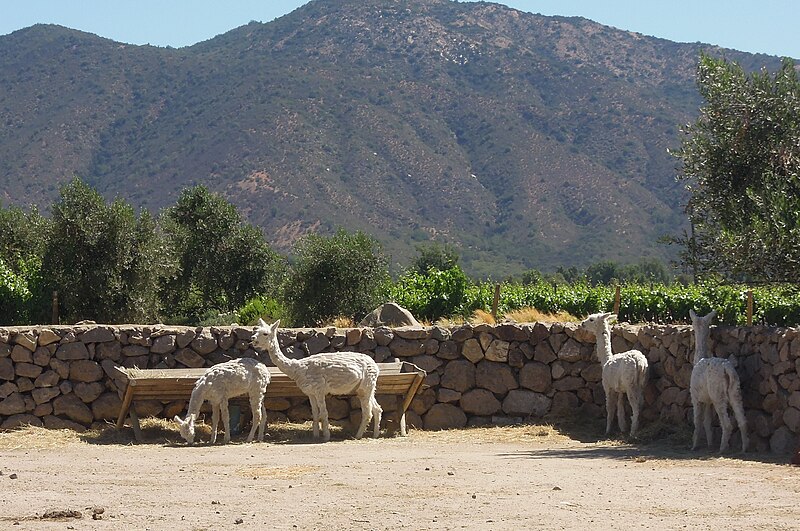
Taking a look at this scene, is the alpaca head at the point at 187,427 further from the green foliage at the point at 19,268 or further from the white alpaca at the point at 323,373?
the green foliage at the point at 19,268

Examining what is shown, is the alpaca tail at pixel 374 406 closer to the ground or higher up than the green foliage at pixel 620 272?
closer to the ground

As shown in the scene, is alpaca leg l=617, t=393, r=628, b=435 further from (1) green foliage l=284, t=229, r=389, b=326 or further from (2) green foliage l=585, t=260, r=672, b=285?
(2) green foliage l=585, t=260, r=672, b=285

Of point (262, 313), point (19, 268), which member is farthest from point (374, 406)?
point (19, 268)

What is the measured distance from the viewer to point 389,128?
9388cm

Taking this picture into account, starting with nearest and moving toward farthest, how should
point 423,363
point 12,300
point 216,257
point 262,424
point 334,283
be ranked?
1. point 262,424
2. point 423,363
3. point 12,300
4. point 334,283
5. point 216,257

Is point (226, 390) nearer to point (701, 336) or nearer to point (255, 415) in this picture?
point (255, 415)

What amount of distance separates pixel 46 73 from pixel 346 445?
338 ft

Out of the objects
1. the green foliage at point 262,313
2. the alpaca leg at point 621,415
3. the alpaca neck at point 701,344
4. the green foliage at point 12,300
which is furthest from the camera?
the green foliage at point 262,313

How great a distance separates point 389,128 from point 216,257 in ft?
203

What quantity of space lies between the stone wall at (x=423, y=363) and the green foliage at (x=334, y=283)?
812 centimetres

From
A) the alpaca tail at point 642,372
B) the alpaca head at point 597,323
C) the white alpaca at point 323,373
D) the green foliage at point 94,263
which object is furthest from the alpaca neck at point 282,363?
the green foliage at point 94,263

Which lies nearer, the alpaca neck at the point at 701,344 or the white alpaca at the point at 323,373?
the alpaca neck at the point at 701,344

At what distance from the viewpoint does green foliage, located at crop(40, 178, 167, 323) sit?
23.9 meters

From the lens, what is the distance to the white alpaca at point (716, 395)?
541 inches
